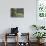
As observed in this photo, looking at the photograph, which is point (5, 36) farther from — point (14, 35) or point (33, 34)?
point (33, 34)

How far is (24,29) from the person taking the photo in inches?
285

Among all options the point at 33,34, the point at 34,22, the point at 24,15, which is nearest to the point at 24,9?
the point at 24,15

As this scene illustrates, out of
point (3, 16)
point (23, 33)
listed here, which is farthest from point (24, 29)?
point (3, 16)

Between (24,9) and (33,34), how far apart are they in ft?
3.89

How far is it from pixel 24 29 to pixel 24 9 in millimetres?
897

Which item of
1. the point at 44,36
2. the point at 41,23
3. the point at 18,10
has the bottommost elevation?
the point at 44,36

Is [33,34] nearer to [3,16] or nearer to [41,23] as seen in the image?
[41,23]

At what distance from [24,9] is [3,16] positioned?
987 mm

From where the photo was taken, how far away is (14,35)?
692cm

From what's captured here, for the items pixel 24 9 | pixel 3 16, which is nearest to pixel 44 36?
pixel 24 9

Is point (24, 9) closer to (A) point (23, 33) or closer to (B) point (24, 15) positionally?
(B) point (24, 15)

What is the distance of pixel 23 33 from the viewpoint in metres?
7.18

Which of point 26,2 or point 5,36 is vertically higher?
point 26,2

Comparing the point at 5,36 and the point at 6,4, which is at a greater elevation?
the point at 6,4
